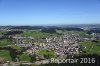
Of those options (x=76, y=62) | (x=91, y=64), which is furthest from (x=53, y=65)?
(x=91, y=64)

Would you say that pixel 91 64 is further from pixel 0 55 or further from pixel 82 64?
pixel 0 55

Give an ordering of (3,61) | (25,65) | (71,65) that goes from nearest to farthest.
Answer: (71,65) < (25,65) < (3,61)

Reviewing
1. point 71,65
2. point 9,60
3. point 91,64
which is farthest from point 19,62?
point 91,64

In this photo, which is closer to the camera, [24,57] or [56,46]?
[24,57]

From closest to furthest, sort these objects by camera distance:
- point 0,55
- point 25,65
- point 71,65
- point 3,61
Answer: point 71,65
point 25,65
point 3,61
point 0,55

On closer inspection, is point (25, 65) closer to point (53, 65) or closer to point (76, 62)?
point (53, 65)

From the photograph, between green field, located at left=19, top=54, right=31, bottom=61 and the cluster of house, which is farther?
the cluster of house

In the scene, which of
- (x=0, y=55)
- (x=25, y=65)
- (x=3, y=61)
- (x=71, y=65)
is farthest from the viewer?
(x=0, y=55)

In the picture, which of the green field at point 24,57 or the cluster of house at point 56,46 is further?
the cluster of house at point 56,46

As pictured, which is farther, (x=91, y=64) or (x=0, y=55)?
(x=0, y=55)
